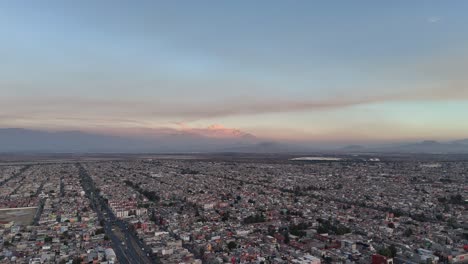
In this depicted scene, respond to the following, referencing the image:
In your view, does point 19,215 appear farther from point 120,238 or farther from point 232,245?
point 232,245

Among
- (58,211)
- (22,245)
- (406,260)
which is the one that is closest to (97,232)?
(22,245)

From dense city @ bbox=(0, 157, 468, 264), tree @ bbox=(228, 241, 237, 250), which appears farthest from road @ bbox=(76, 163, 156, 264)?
tree @ bbox=(228, 241, 237, 250)

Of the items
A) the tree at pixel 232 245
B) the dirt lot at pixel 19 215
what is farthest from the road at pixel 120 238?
the dirt lot at pixel 19 215

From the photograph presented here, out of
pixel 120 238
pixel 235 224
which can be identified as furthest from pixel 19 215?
pixel 235 224

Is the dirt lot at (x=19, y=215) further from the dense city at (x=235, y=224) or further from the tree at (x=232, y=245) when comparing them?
the tree at (x=232, y=245)

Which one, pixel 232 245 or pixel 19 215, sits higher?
pixel 19 215

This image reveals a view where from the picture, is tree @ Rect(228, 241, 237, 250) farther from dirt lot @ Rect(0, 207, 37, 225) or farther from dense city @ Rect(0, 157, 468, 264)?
dirt lot @ Rect(0, 207, 37, 225)

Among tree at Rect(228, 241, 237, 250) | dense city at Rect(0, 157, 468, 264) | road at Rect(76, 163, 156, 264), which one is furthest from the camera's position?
tree at Rect(228, 241, 237, 250)

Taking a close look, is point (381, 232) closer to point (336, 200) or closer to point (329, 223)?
point (329, 223)
